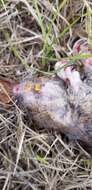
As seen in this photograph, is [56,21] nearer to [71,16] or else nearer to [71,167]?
[71,16]

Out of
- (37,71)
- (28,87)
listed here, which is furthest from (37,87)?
(37,71)

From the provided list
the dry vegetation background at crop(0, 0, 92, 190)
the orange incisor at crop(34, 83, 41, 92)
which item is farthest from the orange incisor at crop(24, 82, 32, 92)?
the dry vegetation background at crop(0, 0, 92, 190)

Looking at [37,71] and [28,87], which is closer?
[28,87]

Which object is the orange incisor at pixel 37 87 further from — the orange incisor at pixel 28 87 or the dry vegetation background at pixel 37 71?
the dry vegetation background at pixel 37 71

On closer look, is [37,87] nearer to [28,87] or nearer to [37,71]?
[28,87]

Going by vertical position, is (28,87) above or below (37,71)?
below

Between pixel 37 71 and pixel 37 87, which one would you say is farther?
pixel 37 71

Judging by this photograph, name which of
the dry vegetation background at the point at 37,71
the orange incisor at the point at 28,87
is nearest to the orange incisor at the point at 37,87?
the orange incisor at the point at 28,87

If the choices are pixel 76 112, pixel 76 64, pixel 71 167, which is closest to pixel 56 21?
pixel 76 64
